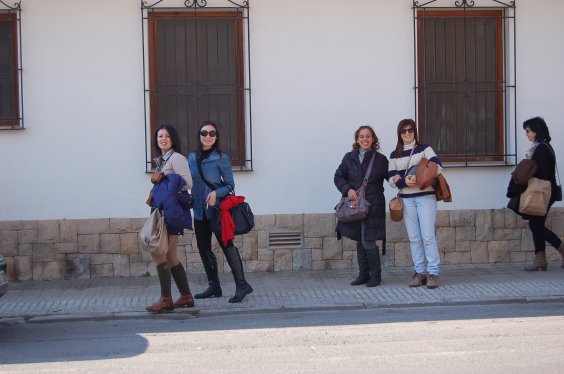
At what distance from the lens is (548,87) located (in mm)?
11250

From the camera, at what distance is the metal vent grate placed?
10.9 meters

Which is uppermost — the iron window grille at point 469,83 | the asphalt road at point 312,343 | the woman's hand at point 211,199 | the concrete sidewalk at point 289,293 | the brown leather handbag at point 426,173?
the iron window grille at point 469,83

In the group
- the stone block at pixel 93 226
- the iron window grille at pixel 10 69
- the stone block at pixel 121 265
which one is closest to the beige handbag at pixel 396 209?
the stone block at pixel 121 265

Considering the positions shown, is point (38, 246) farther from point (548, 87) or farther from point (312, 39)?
point (548, 87)

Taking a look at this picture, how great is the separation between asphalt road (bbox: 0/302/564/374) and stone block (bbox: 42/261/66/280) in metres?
2.13

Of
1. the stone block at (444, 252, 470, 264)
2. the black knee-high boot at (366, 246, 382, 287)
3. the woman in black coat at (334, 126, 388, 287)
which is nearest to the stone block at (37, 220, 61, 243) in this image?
the woman in black coat at (334, 126, 388, 287)

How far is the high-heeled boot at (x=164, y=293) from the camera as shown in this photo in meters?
8.76

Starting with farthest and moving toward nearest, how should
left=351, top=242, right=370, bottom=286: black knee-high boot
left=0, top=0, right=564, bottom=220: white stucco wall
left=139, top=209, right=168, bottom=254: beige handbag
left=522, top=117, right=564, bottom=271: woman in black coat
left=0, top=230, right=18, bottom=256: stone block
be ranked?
left=0, top=0, right=564, bottom=220: white stucco wall
left=0, top=230, right=18, bottom=256: stone block
left=522, top=117, right=564, bottom=271: woman in black coat
left=351, top=242, right=370, bottom=286: black knee-high boot
left=139, top=209, right=168, bottom=254: beige handbag

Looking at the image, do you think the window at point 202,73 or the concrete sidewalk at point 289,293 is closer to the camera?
the concrete sidewalk at point 289,293

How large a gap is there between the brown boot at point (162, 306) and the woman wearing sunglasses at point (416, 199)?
2813 mm

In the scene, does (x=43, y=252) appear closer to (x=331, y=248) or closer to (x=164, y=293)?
(x=164, y=293)

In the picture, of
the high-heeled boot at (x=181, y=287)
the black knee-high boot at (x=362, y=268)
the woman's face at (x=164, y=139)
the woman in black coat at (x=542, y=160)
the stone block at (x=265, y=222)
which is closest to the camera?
the woman's face at (x=164, y=139)

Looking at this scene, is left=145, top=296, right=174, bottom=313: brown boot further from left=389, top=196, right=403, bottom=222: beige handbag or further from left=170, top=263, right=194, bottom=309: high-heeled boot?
left=389, top=196, right=403, bottom=222: beige handbag

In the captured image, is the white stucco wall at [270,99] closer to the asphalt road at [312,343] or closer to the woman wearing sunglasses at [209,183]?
the woman wearing sunglasses at [209,183]
